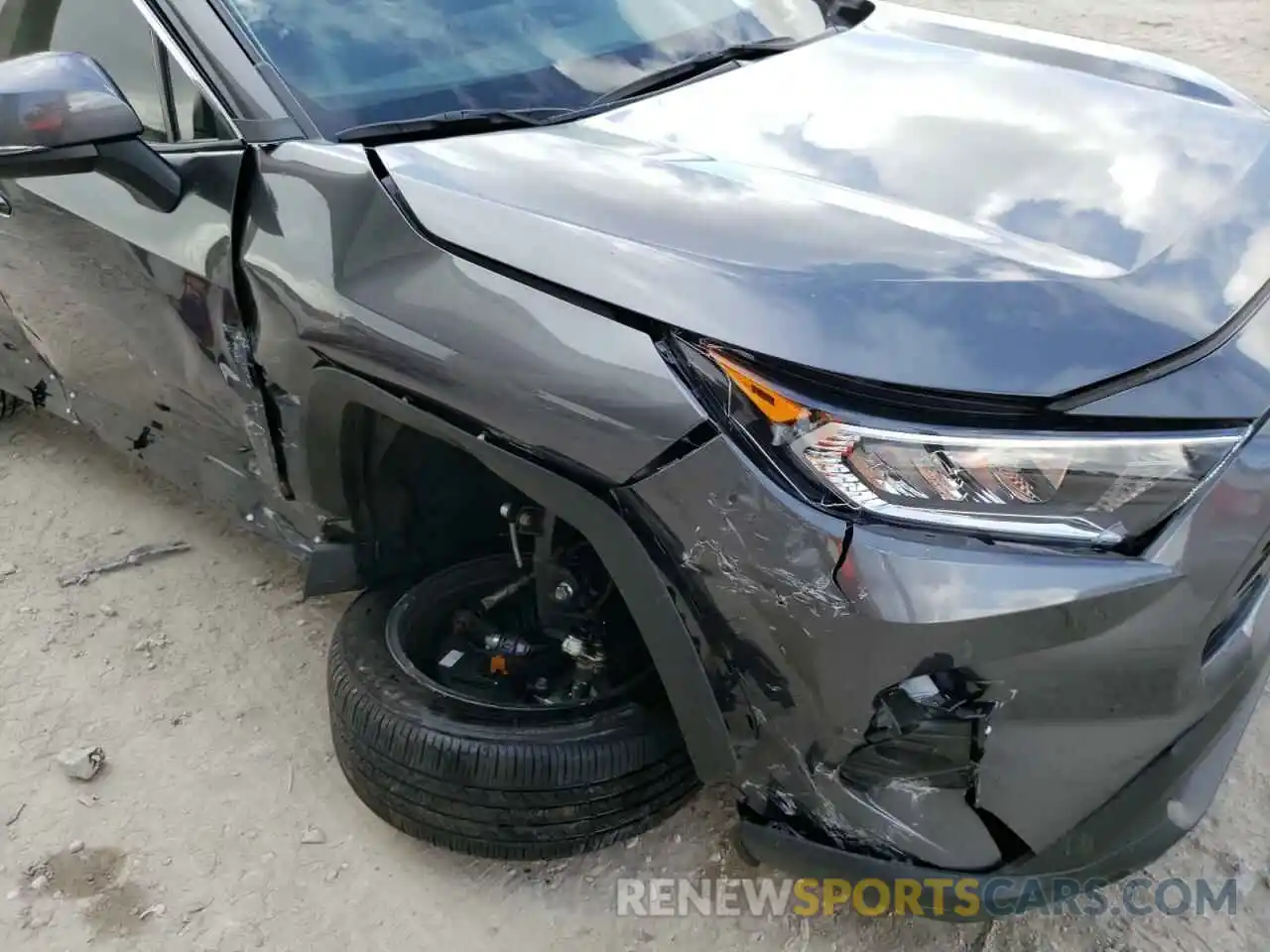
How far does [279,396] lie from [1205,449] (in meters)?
1.56

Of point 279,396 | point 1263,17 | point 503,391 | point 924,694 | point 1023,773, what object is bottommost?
point 1263,17

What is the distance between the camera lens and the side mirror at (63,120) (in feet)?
6.08

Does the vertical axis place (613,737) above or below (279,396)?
below

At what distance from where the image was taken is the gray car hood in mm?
1424

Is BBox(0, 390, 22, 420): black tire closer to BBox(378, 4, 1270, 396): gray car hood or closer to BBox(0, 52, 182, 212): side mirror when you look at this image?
BBox(0, 52, 182, 212): side mirror

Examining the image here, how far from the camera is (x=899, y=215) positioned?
5.37 ft

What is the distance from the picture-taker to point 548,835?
1.95 meters

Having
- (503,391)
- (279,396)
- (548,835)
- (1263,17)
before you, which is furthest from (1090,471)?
(1263,17)

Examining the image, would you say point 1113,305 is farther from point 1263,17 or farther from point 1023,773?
point 1263,17

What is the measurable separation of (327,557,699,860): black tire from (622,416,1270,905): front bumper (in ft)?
1.14

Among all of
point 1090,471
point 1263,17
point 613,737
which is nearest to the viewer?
point 1090,471

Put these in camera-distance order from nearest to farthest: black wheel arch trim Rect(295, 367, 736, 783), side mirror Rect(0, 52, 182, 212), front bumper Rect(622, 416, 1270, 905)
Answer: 1. front bumper Rect(622, 416, 1270, 905)
2. black wheel arch trim Rect(295, 367, 736, 783)
3. side mirror Rect(0, 52, 182, 212)

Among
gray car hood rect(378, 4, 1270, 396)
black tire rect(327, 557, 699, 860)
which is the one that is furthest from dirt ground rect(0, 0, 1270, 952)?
gray car hood rect(378, 4, 1270, 396)

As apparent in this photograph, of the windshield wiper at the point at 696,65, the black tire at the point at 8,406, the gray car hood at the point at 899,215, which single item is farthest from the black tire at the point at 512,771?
the black tire at the point at 8,406
